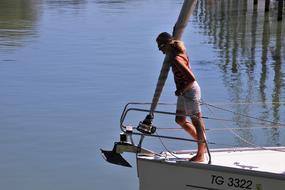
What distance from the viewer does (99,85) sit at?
22.1 meters

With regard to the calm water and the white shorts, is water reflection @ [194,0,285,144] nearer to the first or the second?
the calm water

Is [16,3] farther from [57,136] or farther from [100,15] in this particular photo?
[57,136]

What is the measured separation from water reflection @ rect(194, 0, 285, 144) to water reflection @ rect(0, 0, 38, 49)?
10111 millimetres

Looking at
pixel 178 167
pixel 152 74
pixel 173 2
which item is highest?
pixel 178 167

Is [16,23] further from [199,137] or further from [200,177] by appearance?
[200,177]

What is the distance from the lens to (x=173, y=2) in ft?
226

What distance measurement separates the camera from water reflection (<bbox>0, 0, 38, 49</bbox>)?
114ft

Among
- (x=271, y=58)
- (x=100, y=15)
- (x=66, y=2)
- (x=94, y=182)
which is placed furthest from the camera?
(x=66, y=2)

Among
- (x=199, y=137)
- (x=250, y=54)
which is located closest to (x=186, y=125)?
(x=199, y=137)

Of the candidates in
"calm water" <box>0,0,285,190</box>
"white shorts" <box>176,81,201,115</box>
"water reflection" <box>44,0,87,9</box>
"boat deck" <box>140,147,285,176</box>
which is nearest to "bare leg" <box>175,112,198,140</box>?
"white shorts" <box>176,81,201,115</box>

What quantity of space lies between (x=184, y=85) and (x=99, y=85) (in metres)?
13.3

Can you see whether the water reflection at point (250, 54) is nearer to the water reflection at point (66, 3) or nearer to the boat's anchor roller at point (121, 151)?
the boat's anchor roller at point (121, 151)

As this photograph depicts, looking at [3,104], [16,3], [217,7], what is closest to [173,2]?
[217,7]

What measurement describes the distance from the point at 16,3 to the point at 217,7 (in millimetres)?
19096
